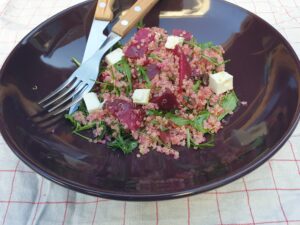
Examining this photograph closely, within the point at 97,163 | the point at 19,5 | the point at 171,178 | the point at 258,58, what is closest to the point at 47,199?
the point at 97,163

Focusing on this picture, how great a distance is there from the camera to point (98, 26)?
1.08 m

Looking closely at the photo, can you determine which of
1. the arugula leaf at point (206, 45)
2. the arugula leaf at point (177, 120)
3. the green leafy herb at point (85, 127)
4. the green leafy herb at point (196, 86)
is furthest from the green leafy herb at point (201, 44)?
the green leafy herb at point (85, 127)

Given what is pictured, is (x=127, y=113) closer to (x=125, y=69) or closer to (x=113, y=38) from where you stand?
A: (x=125, y=69)

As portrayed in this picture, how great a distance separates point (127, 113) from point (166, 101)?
9 centimetres

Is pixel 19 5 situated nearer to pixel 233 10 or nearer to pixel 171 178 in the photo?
pixel 233 10

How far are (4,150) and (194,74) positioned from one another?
0.52m

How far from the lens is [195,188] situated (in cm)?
67

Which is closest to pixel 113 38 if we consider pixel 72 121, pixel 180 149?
pixel 72 121

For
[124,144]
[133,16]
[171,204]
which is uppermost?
[133,16]

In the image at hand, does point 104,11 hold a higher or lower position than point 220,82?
higher

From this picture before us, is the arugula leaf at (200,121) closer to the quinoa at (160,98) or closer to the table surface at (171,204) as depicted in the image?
the quinoa at (160,98)

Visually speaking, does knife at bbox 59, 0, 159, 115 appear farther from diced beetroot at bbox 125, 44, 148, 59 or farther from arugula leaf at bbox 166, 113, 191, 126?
arugula leaf at bbox 166, 113, 191, 126

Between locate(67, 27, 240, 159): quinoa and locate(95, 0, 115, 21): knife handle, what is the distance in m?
0.14

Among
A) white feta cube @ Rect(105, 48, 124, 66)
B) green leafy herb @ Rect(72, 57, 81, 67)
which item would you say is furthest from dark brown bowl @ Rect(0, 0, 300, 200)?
white feta cube @ Rect(105, 48, 124, 66)
